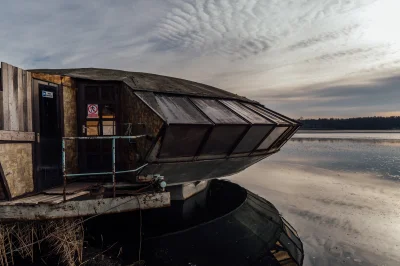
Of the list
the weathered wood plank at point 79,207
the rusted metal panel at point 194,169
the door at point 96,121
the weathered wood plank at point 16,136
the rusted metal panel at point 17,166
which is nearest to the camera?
the weathered wood plank at point 79,207

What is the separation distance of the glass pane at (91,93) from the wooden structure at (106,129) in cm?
3

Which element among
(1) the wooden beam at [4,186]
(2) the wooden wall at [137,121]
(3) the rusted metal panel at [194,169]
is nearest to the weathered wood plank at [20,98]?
(1) the wooden beam at [4,186]

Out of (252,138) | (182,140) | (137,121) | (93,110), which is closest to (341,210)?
(252,138)

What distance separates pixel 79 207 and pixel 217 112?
5.68m

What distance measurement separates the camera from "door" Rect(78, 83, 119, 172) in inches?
370

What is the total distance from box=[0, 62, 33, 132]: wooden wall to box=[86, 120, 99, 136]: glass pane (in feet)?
6.31

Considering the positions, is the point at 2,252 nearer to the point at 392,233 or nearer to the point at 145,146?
the point at 145,146

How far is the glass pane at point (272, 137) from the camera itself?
11992mm

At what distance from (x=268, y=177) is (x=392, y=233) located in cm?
1588

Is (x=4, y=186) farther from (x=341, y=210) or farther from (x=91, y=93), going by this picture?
(x=341, y=210)

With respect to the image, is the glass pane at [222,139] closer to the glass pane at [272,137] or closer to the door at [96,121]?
the glass pane at [272,137]

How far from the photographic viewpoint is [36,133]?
312 inches

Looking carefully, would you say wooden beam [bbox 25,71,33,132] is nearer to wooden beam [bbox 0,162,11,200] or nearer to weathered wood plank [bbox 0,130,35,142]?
weathered wood plank [bbox 0,130,35,142]

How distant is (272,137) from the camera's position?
12312 mm
